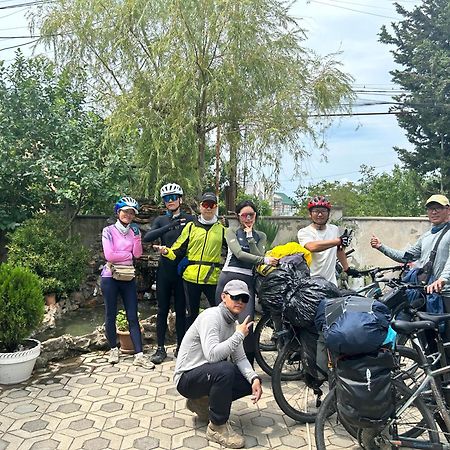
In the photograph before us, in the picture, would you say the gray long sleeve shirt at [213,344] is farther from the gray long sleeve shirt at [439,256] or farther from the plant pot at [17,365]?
the plant pot at [17,365]

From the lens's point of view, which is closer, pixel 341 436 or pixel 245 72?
pixel 341 436

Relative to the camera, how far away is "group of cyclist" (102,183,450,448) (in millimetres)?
2803

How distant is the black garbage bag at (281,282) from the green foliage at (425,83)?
1320 cm

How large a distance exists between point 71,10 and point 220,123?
3.04 metres

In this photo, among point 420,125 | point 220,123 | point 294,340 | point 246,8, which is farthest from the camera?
point 420,125

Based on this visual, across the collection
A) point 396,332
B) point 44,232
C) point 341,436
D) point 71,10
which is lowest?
point 341,436

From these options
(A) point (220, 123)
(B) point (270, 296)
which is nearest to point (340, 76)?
(A) point (220, 123)

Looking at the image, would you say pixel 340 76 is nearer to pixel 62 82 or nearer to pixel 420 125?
pixel 62 82

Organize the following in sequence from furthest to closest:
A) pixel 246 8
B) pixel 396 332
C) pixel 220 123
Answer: pixel 220 123, pixel 246 8, pixel 396 332

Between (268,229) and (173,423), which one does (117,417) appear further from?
(268,229)

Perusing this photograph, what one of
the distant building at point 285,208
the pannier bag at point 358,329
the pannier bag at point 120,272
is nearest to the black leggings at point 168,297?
the pannier bag at point 120,272

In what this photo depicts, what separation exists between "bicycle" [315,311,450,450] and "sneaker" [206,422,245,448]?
61 centimetres

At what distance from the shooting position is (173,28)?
6129 mm

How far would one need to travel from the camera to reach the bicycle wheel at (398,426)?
237cm
